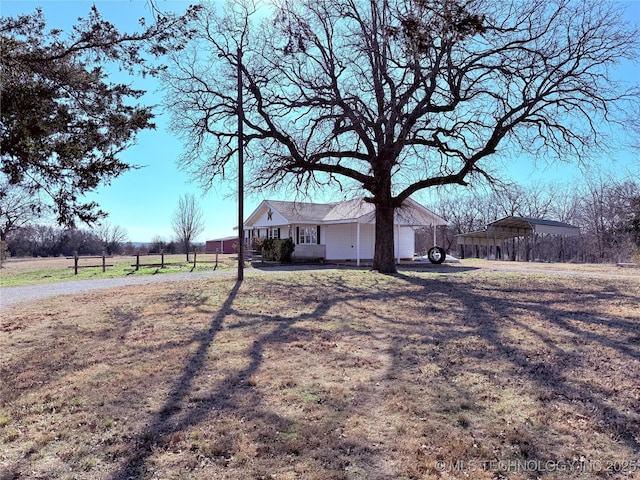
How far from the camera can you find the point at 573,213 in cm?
4353

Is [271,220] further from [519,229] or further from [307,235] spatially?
[519,229]

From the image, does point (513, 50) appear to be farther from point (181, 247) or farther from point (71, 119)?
point (181, 247)

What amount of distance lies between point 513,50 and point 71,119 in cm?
1232

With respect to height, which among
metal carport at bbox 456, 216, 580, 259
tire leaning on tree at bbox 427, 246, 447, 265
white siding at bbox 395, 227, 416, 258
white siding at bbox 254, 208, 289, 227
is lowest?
tire leaning on tree at bbox 427, 246, 447, 265

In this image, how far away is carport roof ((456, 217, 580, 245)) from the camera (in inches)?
1019

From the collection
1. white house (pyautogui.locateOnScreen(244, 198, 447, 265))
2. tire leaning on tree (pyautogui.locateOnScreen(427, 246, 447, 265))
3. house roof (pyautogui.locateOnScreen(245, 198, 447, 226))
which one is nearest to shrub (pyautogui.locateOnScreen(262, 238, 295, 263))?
white house (pyautogui.locateOnScreen(244, 198, 447, 265))

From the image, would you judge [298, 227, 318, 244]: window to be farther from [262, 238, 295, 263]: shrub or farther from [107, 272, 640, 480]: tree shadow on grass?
[107, 272, 640, 480]: tree shadow on grass

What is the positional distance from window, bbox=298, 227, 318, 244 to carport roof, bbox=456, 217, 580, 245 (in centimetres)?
1225

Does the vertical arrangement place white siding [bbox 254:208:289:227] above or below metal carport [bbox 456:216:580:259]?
above

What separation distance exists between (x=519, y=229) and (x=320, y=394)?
3068cm

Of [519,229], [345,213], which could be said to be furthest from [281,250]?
[519,229]

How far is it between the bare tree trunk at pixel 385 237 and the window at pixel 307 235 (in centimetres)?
1092

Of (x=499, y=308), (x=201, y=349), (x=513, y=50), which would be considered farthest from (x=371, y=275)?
(x=201, y=349)

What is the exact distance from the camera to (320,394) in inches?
152
